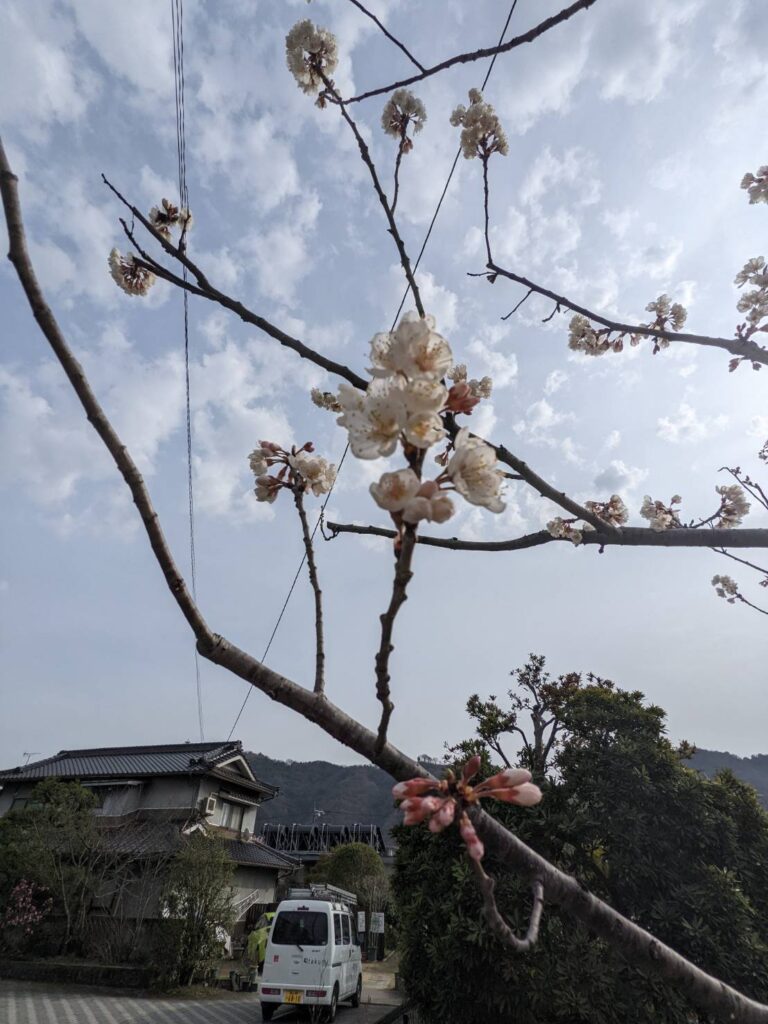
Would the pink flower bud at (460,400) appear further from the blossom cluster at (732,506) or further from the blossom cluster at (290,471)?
the blossom cluster at (732,506)

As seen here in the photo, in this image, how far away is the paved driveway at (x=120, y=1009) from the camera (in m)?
8.02

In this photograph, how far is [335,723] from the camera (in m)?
1.02

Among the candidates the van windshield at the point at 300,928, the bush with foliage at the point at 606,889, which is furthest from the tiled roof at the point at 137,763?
the bush with foliage at the point at 606,889

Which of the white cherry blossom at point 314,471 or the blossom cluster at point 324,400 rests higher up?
the blossom cluster at point 324,400

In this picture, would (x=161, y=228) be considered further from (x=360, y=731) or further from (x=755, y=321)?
(x=755, y=321)

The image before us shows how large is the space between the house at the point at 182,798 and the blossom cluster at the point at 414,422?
1494 centimetres

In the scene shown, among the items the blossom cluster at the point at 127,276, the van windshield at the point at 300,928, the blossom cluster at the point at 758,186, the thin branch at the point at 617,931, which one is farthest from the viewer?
the van windshield at the point at 300,928

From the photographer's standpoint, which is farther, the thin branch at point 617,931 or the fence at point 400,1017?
the fence at point 400,1017

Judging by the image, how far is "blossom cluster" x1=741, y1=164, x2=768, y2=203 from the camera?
3229 mm

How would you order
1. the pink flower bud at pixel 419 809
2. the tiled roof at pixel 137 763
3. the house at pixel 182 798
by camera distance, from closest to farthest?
1. the pink flower bud at pixel 419 809
2. the house at pixel 182 798
3. the tiled roof at pixel 137 763

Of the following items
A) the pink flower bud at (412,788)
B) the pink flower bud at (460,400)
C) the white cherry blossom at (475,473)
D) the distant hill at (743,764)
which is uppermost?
the distant hill at (743,764)

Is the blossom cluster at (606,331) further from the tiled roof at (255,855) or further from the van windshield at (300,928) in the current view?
the tiled roof at (255,855)

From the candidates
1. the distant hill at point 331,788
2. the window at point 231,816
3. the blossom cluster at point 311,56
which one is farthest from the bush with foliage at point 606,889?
the distant hill at point 331,788

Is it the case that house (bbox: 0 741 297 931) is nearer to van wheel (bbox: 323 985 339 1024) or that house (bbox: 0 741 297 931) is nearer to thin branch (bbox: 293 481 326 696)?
van wheel (bbox: 323 985 339 1024)
